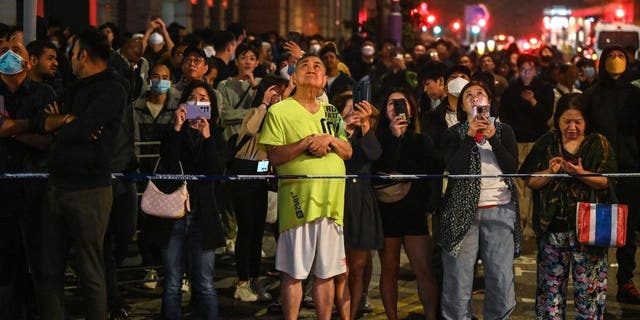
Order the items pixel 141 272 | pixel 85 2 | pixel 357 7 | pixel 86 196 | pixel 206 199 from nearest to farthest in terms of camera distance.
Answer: pixel 86 196 < pixel 206 199 < pixel 141 272 < pixel 85 2 < pixel 357 7

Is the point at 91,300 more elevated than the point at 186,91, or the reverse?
the point at 186,91

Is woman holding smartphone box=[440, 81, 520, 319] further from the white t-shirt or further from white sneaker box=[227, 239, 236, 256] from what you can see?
white sneaker box=[227, 239, 236, 256]

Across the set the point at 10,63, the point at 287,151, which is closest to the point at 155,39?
the point at 10,63

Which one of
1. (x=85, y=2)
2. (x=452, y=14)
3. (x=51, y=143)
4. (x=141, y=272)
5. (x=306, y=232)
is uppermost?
(x=452, y=14)

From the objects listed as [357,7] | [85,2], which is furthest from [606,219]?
[357,7]

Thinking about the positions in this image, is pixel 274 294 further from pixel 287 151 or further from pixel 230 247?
A: pixel 287 151

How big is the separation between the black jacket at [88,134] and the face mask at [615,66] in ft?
17.0

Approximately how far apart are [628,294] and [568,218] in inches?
97.3

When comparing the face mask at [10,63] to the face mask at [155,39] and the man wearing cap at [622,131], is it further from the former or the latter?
the face mask at [155,39]

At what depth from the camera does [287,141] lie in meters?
8.80

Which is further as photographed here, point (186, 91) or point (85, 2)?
point (85, 2)

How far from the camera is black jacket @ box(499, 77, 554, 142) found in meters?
15.0

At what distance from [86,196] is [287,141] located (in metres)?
1.43

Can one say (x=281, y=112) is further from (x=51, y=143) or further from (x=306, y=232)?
(x=51, y=143)
